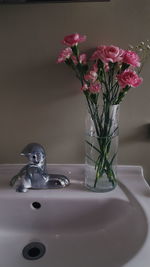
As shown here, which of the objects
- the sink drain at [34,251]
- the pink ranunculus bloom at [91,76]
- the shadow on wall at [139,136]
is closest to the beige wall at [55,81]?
the shadow on wall at [139,136]

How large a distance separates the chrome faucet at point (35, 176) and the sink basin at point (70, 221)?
2 cm

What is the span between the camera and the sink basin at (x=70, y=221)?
2.62 feet

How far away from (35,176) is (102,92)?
323 mm

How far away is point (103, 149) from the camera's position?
0.86 metres

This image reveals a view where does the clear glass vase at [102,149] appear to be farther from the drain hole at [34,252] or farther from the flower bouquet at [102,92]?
the drain hole at [34,252]

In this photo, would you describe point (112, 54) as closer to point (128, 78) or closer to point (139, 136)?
point (128, 78)

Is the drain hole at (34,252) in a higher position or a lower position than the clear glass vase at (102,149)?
lower

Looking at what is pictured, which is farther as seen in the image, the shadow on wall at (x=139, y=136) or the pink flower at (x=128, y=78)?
the shadow on wall at (x=139, y=136)

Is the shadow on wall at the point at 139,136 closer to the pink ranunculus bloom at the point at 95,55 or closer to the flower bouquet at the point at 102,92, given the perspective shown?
the flower bouquet at the point at 102,92

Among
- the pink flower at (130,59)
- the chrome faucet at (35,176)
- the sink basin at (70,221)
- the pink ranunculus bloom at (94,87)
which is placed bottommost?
the sink basin at (70,221)

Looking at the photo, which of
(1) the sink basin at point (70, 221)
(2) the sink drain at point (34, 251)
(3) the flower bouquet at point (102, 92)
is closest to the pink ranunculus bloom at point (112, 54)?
(3) the flower bouquet at point (102, 92)

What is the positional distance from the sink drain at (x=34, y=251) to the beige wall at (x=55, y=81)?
0.89 feet

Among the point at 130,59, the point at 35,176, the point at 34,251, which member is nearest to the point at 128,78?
the point at 130,59

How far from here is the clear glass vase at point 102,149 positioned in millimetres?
847
